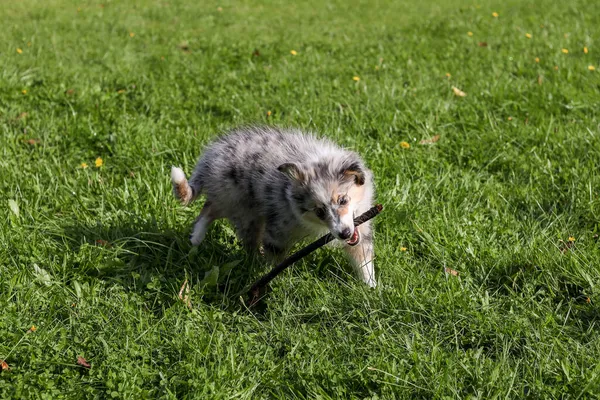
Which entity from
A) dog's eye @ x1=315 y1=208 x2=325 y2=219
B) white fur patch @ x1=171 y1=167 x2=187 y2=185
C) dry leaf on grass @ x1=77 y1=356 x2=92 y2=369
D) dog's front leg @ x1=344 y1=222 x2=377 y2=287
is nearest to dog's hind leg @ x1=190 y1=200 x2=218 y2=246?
white fur patch @ x1=171 y1=167 x2=187 y2=185

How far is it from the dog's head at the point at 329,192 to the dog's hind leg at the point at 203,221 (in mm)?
687

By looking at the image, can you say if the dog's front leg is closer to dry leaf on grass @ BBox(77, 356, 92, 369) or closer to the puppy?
the puppy

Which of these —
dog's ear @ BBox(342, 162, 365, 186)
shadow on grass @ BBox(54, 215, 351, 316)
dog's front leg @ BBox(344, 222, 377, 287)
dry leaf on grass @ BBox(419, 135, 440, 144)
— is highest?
dog's ear @ BBox(342, 162, 365, 186)

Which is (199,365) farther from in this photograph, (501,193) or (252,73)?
(252,73)

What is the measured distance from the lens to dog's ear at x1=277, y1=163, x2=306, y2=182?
13.1ft

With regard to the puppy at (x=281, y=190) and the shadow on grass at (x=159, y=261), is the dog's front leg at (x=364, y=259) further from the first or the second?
the shadow on grass at (x=159, y=261)

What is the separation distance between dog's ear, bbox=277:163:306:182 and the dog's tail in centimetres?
72

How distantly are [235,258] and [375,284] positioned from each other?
0.98 meters

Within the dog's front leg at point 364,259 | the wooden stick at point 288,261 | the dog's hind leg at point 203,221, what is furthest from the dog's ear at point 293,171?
the dog's hind leg at point 203,221

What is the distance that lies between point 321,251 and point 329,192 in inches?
21.7

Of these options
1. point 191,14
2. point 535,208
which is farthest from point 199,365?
point 191,14

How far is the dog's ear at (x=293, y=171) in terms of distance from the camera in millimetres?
3987

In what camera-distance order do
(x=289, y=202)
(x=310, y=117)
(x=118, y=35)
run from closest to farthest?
(x=289, y=202)
(x=310, y=117)
(x=118, y=35)

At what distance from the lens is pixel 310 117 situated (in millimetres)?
6055
